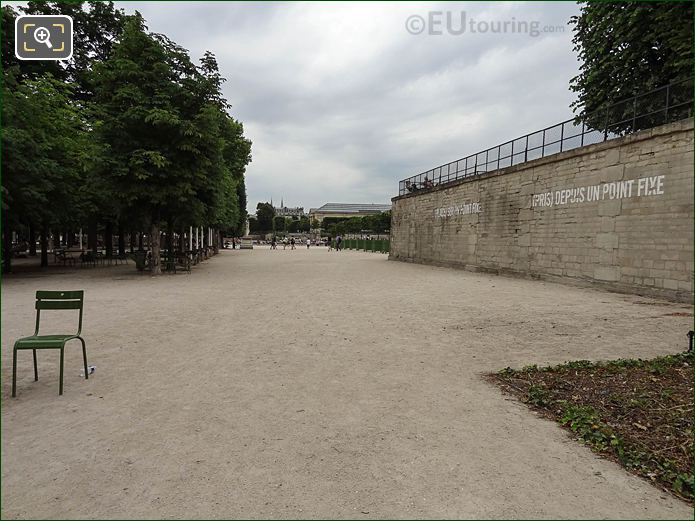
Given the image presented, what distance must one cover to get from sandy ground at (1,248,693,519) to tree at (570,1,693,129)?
11048 mm

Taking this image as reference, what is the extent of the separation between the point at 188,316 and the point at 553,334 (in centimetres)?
733

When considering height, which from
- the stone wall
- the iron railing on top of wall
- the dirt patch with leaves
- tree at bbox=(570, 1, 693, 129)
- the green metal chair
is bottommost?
the dirt patch with leaves

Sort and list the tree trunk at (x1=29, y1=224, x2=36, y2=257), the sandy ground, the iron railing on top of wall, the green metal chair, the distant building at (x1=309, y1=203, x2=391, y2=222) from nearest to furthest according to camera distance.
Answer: the sandy ground → the green metal chair → the iron railing on top of wall → the tree trunk at (x1=29, y1=224, x2=36, y2=257) → the distant building at (x1=309, y1=203, x2=391, y2=222)

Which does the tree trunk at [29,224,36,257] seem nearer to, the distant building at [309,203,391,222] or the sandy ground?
the sandy ground

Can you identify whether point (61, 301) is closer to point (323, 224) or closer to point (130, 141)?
point (130, 141)

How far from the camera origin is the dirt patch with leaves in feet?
10.3

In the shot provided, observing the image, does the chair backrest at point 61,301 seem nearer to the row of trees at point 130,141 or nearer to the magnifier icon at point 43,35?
the magnifier icon at point 43,35

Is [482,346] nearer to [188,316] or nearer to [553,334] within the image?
[553,334]

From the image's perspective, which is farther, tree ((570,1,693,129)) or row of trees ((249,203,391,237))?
row of trees ((249,203,391,237))

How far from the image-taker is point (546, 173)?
55.7 feet

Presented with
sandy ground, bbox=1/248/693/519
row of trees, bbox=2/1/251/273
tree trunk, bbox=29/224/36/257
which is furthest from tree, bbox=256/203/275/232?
sandy ground, bbox=1/248/693/519

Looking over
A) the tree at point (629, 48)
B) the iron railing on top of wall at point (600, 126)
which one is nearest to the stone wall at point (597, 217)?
the iron railing on top of wall at point (600, 126)

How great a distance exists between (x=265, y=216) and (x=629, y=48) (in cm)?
11508

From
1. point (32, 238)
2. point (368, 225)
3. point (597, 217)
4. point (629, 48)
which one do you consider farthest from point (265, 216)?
point (597, 217)
